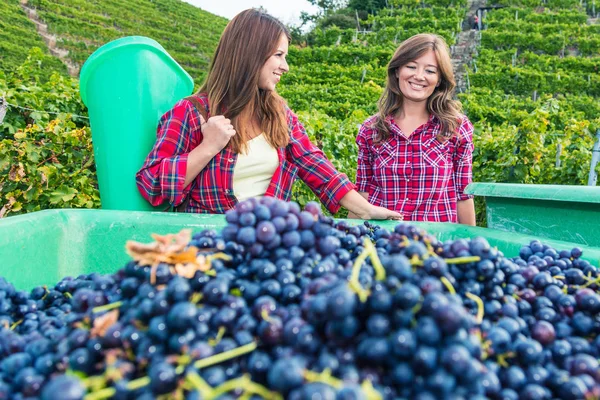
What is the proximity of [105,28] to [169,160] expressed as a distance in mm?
26976

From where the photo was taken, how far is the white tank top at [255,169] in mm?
1859

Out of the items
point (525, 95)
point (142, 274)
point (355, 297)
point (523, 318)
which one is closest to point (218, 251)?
point (142, 274)

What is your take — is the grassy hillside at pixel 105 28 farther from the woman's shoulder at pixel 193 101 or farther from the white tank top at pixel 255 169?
the white tank top at pixel 255 169

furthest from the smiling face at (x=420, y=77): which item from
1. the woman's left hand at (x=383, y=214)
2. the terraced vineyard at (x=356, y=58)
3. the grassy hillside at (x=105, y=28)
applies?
the grassy hillside at (x=105, y=28)

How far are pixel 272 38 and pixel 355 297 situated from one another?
1519mm

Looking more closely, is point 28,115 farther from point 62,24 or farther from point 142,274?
point 62,24

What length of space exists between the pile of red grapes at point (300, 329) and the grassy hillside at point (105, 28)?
2069cm

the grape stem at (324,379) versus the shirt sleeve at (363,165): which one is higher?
the grape stem at (324,379)

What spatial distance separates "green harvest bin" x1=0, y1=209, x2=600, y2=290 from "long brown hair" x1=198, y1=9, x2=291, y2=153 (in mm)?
472

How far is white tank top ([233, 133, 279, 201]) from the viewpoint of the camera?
1859 mm

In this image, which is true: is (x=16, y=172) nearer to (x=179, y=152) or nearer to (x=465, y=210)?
(x=179, y=152)

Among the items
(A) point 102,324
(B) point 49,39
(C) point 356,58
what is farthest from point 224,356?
(B) point 49,39

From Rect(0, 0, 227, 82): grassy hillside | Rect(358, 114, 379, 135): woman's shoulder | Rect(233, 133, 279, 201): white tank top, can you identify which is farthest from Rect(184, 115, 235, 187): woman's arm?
Rect(0, 0, 227, 82): grassy hillside

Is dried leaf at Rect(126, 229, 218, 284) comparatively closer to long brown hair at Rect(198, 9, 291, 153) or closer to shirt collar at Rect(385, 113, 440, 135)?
long brown hair at Rect(198, 9, 291, 153)
